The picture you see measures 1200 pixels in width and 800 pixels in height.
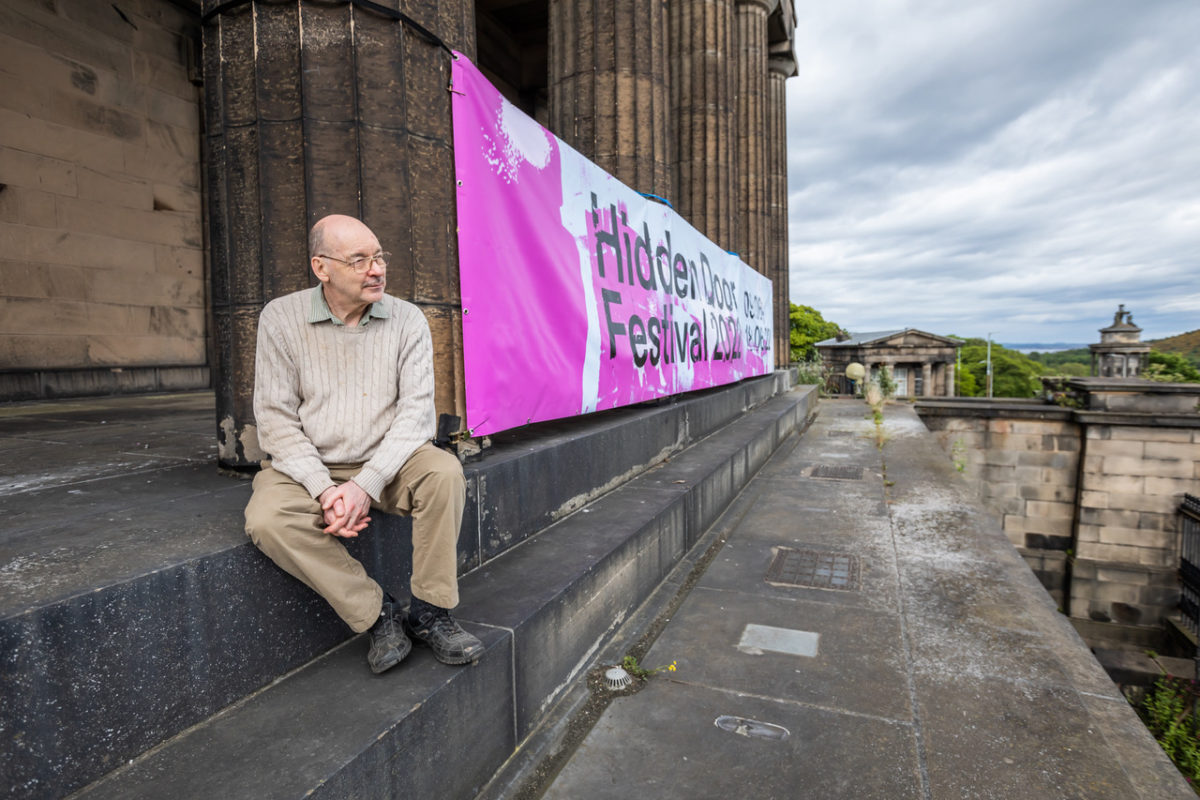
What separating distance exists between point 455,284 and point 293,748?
6.80ft

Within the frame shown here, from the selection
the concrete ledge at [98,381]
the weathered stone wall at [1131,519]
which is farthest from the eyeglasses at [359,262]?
the weathered stone wall at [1131,519]

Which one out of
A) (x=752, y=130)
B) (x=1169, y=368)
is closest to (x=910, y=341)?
(x=1169, y=368)

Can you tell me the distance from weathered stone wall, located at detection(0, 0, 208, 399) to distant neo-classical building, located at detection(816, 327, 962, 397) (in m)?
36.6

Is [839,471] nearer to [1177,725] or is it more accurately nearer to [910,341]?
[1177,725]

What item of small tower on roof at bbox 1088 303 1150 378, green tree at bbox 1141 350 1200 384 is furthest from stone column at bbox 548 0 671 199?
small tower on roof at bbox 1088 303 1150 378

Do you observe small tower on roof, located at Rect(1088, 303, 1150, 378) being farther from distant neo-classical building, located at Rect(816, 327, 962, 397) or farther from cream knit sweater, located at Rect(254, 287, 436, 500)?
cream knit sweater, located at Rect(254, 287, 436, 500)

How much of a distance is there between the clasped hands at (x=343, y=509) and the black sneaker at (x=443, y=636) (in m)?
0.42

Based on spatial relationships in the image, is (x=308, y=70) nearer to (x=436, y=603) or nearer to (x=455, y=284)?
(x=455, y=284)

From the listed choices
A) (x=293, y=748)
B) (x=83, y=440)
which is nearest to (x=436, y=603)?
(x=293, y=748)

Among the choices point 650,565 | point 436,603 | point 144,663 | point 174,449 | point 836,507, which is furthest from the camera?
point 836,507

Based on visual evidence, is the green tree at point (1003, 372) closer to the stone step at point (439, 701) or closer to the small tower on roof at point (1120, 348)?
the small tower on roof at point (1120, 348)

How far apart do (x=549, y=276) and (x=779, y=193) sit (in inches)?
632

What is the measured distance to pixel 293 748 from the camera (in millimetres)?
1546

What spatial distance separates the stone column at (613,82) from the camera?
257 inches
